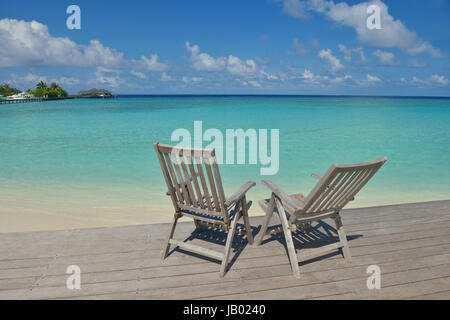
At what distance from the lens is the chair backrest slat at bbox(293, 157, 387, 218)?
249cm

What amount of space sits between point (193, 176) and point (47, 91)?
3552 inches

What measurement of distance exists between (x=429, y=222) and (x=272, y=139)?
12.2 meters

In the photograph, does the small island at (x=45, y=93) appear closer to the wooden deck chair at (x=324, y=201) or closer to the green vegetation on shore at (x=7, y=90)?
the green vegetation on shore at (x=7, y=90)

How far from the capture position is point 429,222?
392 cm

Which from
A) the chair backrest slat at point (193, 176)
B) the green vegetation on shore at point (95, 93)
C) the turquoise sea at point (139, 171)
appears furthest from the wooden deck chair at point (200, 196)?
the green vegetation on shore at point (95, 93)

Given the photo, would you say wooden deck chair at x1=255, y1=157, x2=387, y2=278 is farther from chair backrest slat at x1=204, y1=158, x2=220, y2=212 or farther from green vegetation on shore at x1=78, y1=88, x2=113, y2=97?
green vegetation on shore at x1=78, y1=88, x2=113, y2=97

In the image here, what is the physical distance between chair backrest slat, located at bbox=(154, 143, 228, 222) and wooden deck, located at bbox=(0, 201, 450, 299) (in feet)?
1.60

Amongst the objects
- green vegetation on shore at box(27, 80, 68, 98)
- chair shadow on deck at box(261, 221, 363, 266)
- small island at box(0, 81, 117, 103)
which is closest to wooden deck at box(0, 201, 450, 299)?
chair shadow on deck at box(261, 221, 363, 266)

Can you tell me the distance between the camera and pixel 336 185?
109 inches

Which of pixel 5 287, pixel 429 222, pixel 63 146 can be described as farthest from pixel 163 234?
pixel 63 146

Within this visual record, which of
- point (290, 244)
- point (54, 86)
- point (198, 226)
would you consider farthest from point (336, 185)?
point (54, 86)

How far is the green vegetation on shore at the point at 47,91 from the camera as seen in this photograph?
78.5 m

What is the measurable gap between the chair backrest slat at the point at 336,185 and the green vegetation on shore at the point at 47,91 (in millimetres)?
87681
